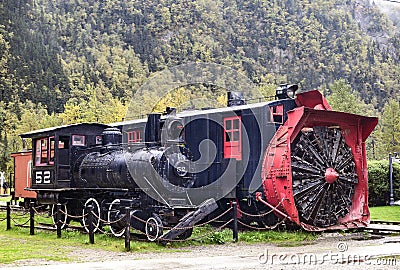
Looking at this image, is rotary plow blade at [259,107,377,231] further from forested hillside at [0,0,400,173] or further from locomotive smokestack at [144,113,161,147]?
forested hillside at [0,0,400,173]

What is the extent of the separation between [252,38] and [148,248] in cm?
15364

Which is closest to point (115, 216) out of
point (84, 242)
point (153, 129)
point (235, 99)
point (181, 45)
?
point (84, 242)

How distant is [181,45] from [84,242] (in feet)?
451

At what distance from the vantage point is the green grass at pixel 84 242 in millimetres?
13266

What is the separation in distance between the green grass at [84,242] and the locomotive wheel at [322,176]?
2.80 feet

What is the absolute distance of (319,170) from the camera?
17.0 metres

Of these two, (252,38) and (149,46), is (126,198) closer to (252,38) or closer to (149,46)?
(149,46)

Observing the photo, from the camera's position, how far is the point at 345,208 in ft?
58.3

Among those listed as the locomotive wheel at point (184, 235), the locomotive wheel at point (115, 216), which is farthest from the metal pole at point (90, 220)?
the locomotive wheel at point (184, 235)

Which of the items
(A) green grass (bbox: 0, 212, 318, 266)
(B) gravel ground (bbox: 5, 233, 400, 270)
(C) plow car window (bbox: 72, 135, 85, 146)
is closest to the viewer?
(B) gravel ground (bbox: 5, 233, 400, 270)

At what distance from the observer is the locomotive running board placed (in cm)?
1458

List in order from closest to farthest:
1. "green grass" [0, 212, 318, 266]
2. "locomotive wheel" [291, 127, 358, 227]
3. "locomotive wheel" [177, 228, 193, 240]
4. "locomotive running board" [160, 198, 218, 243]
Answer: "green grass" [0, 212, 318, 266] → "locomotive running board" [160, 198, 218, 243] → "locomotive wheel" [177, 228, 193, 240] → "locomotive wheel" [291, 127, 358, 227]

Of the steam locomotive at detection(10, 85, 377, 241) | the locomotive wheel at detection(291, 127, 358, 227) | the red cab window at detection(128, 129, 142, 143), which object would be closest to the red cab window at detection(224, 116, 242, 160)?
the steam locomotive at detection(10, 85, 377, 241)

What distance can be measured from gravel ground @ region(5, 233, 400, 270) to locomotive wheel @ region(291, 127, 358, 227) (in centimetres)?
148
